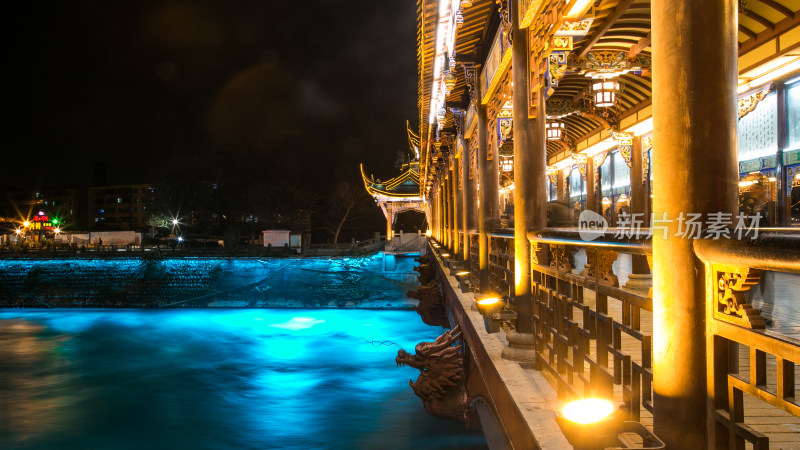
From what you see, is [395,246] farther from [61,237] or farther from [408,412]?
[61,237]

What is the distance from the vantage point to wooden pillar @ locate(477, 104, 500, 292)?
7.30 m

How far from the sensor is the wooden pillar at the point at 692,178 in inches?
71.4

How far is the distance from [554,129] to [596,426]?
9.71 m

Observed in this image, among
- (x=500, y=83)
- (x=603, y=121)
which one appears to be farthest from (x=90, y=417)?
(x=603, y=121)

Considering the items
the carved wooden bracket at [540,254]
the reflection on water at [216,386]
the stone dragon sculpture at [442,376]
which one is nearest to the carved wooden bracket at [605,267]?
the carved wooden bracket at [540,254]

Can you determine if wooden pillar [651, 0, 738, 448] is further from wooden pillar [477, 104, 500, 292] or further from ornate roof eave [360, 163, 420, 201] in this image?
ornate roof eave [360, 163, 420, 201]

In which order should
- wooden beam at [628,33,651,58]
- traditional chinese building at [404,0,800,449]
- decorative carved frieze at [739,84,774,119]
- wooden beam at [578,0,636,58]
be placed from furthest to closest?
decorative carved frieze at [739,84,774,119] < wooden beam at [628,33,651,58] < wooden beam at [578,0,636,58] < traditional chinese building at [404,0,800,449]

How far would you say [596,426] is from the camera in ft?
5.96

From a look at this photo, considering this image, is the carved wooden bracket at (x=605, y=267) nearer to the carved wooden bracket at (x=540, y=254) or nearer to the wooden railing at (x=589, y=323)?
the wooden railing at (x=589, y=323)

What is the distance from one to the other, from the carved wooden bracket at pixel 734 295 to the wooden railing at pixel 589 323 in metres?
0.33

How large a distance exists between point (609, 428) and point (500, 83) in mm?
5076

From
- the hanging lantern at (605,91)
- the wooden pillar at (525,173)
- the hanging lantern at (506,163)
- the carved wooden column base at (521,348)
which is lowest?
the carved wooden column base at (521,348)

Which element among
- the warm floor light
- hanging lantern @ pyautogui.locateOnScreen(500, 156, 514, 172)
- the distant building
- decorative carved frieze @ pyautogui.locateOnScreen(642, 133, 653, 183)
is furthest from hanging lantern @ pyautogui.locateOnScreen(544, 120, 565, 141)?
the distant building

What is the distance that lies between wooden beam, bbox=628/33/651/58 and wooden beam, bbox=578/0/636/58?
1.74 feet
